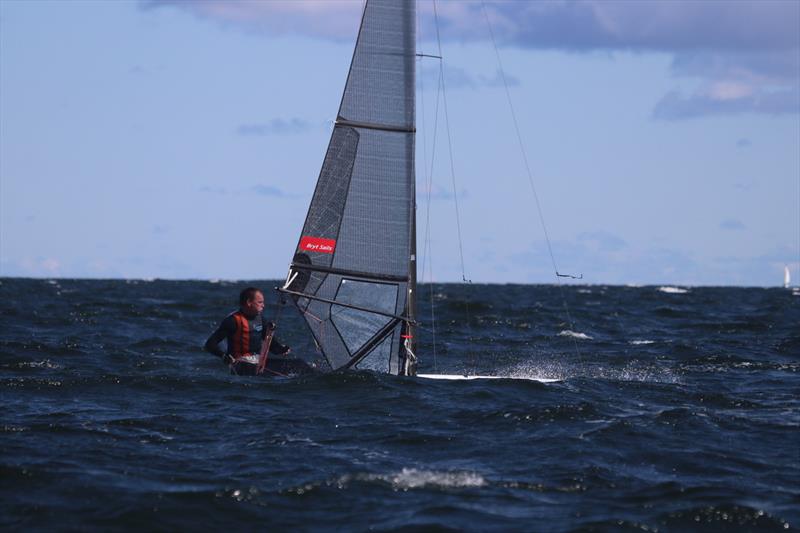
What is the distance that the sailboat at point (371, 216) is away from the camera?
768 inches

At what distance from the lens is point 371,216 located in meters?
19.8

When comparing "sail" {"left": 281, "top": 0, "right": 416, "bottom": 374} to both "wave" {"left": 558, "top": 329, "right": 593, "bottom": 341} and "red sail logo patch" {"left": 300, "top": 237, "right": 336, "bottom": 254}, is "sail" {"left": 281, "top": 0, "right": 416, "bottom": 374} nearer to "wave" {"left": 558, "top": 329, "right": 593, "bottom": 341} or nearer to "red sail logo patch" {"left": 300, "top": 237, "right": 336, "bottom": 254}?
"red sail logo patch" {"left": 300, "top": 237, "right": 336, "bottom": 254}

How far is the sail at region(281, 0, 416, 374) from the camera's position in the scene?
19.5m

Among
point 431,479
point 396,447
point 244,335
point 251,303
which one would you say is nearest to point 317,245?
point 251,303

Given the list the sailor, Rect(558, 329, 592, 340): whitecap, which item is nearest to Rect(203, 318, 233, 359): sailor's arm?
the sailor

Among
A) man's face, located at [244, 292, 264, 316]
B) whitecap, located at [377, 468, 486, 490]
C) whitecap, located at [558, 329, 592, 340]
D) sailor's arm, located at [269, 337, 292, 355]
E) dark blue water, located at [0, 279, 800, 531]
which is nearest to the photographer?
dark blue water, located at [0, 279, 800, 531]

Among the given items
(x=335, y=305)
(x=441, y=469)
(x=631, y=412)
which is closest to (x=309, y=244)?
(x=335, y=305)

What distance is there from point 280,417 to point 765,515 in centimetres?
690

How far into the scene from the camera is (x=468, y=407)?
1694cm

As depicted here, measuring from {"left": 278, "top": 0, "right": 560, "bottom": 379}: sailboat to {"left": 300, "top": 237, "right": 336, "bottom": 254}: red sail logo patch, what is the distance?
17mm

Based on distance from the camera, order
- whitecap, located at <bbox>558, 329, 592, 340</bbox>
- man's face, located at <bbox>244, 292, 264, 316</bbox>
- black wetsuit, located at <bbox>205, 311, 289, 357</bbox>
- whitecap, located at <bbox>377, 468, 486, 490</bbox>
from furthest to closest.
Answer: whitecap, located at <bbox>558, 329, 592, 340</bbox> → black wetsuit, located at <bbox>205, 311, 289, 357</bbox> → man's face, located at <bbox>244, 292, 264, 316</bbox> → whitecap, located at <bbox>377, 468, 486, 490</bbox>

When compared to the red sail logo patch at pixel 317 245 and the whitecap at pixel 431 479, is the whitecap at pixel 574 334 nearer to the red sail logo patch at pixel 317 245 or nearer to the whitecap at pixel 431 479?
the red sail logo patch at pixel 317 245

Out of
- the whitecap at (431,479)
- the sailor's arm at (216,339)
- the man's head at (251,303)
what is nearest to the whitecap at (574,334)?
the man's head at (251,303)

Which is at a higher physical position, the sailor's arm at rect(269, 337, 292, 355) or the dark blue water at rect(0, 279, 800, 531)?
the sailor's arm at rect(269, 337, 292, 355)
